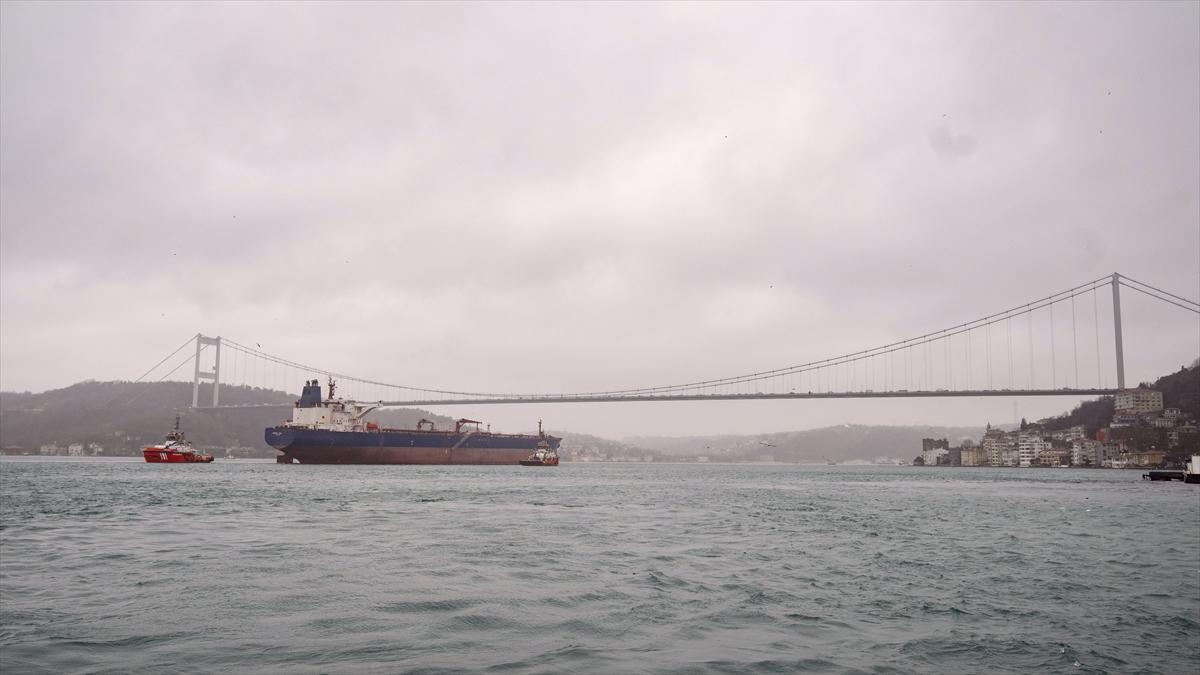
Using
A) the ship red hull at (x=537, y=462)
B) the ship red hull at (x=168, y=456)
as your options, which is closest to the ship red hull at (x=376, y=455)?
the ship red hull at (x=537, y=462)

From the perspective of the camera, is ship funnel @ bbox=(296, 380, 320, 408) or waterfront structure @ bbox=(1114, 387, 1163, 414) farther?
waterfront structure @ bbox=(1114, 387, 1163, 414)

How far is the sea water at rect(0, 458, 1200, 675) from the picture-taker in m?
7.77

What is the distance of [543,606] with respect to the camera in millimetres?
10125

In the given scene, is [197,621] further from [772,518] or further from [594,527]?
[772,518]

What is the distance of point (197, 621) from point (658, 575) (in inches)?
273

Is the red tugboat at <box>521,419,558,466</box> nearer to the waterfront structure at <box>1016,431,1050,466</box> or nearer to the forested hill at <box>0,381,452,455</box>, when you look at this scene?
the forested hill at <box>0,381,452,455</box>

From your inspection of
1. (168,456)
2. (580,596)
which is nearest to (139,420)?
(168,456)

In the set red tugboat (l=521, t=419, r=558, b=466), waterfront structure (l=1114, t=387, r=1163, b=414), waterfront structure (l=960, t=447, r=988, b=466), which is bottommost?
waterfront structure (l=960, t=447, r=988, b=466)

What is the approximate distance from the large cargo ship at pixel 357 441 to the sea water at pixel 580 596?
56214 millimetres

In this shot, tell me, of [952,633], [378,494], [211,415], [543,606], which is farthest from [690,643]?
[211,415]

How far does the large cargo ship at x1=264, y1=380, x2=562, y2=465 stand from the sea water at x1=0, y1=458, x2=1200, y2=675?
184 ft

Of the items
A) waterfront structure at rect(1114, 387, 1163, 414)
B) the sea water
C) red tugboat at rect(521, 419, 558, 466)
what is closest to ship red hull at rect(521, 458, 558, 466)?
red tugboat at rect(521, 419, 558, 466)

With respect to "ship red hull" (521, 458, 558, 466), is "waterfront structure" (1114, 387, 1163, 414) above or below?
above

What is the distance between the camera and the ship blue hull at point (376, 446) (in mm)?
76875
